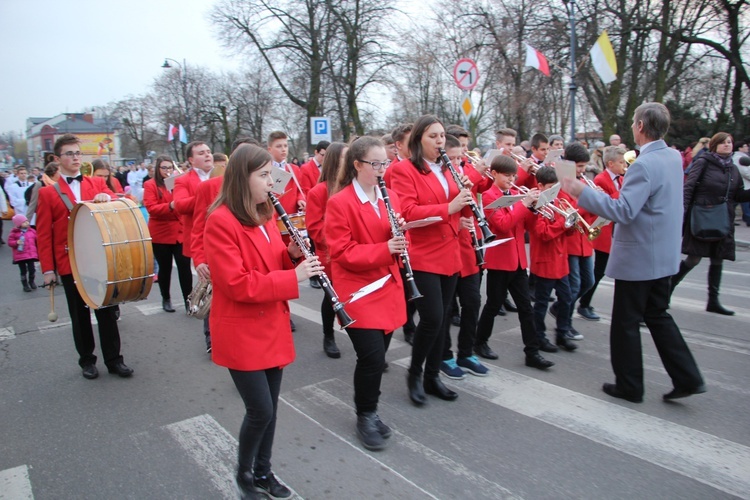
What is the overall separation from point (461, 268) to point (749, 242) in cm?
972

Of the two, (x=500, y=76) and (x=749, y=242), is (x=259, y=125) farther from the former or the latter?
(x=749, y=242)

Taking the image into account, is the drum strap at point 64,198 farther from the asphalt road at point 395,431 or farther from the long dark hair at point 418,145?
the long dark hair at point 418,145

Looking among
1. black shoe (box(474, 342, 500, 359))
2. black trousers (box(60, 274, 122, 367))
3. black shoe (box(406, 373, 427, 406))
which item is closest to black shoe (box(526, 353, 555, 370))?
black shoe (box(474, 342, 500, 359))

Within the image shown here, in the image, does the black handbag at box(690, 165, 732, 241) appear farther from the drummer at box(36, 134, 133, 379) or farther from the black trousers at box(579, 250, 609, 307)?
the drummer at box(36, 134, 133, 379)

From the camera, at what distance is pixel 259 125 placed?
49312 mm

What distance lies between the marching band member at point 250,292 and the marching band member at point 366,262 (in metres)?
0.52

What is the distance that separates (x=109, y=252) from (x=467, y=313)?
3001 mm

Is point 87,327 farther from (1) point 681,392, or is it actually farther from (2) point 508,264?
(1) point 681,392

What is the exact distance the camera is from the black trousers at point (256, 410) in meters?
2.93

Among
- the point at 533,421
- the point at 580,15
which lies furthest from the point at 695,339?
the point at 580,15

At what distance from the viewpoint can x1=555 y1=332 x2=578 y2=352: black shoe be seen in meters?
5.48

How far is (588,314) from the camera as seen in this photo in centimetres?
662

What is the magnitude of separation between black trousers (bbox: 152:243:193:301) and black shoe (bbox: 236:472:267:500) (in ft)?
14.1

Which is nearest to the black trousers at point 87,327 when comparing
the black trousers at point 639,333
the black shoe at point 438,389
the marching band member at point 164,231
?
the marching band member at point 164,231
